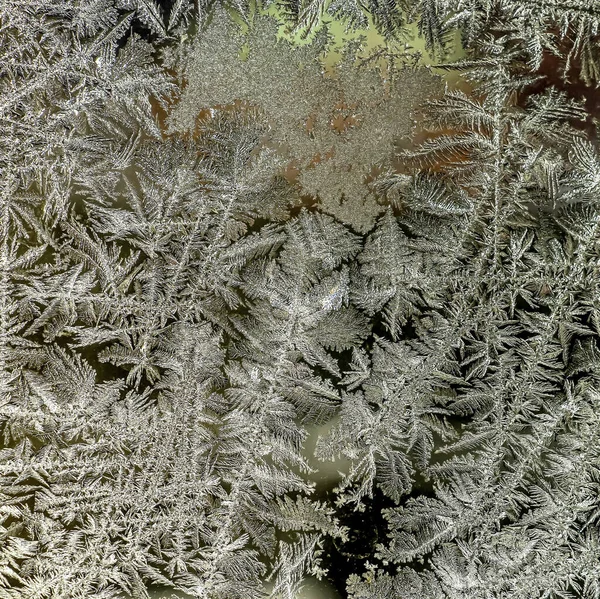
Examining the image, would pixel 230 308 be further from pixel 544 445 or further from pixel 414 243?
pixel 544 445

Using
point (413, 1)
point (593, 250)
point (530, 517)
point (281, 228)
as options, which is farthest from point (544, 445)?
point (413, 1)

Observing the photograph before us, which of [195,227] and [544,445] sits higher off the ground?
[195,227]

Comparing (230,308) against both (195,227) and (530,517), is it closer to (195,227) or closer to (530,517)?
(195,227)

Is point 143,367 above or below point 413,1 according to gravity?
below

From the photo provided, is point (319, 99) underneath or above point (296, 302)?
above

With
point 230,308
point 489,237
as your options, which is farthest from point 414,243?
point 230,308

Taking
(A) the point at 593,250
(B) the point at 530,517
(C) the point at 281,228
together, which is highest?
A: (C) the point at 281,228
